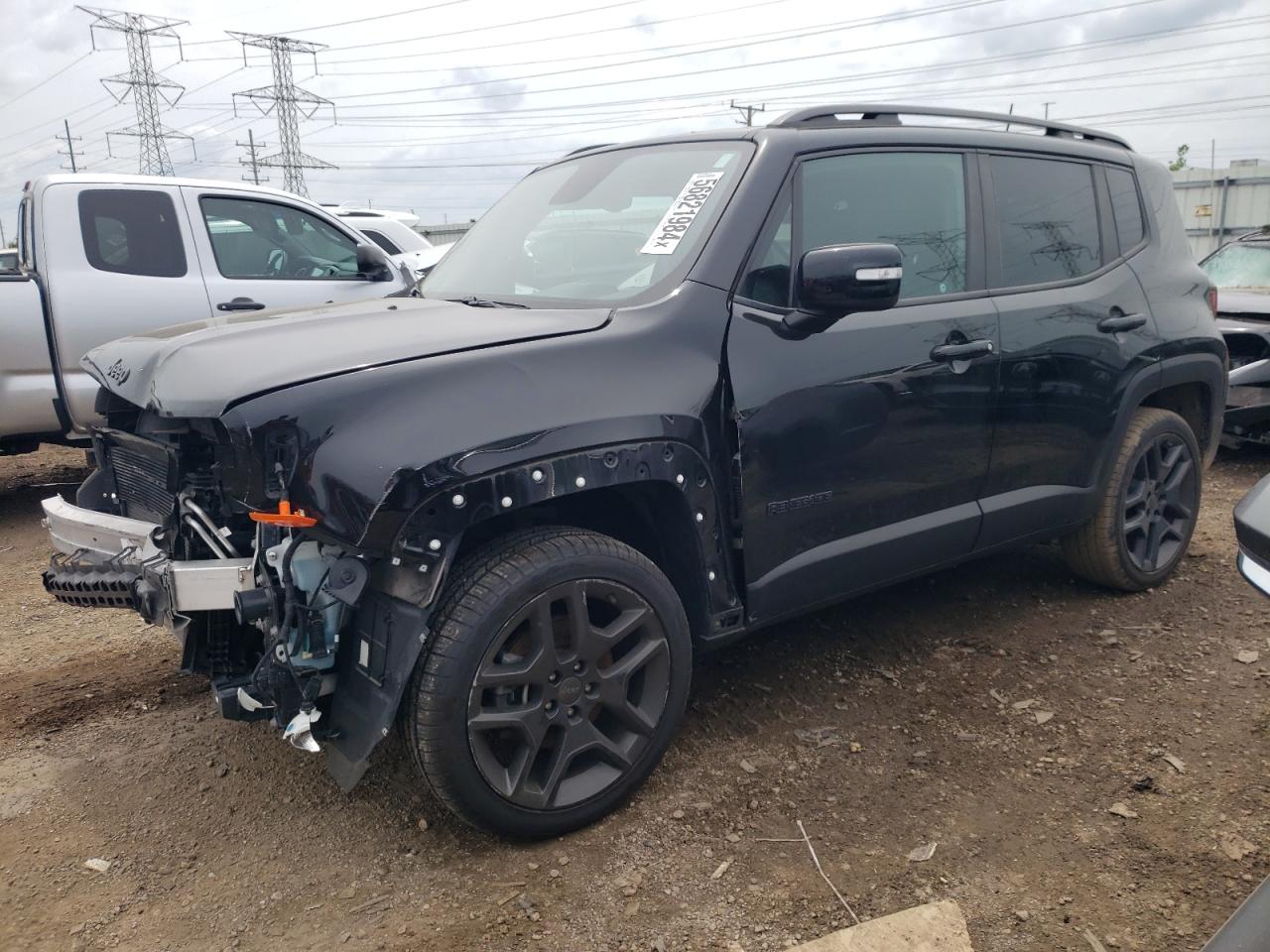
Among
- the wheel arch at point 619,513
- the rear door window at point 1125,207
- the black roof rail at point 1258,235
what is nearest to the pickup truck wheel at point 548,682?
the wheel arch at point 619,513

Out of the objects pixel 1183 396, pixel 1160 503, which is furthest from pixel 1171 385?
pixel 1160 503

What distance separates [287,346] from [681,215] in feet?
4.06

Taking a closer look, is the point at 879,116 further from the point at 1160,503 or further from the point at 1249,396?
the point at 1249,396

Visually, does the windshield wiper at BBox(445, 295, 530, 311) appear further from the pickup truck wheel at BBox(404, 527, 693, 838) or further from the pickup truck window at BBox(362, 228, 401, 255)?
the pickup truck window at BBox(362, 228, 401, 255)

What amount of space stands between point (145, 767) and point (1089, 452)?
11.8ft

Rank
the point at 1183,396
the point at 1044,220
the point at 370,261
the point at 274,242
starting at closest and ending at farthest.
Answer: the point at 1044,220 < the point at 1183,396 < the point at 370,261 < the point at 274,242

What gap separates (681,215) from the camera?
300 cm

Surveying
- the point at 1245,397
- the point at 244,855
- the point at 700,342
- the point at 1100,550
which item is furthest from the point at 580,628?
the point at 1245,397

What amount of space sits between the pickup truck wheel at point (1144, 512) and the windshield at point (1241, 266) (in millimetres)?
4427

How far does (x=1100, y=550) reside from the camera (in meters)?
4.19

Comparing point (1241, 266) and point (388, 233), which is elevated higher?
point (388, 233)

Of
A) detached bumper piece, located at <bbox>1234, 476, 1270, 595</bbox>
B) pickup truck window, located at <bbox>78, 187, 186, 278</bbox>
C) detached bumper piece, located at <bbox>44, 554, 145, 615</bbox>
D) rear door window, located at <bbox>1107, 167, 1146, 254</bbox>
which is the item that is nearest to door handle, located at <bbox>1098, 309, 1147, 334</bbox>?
rear door window, located at <bbox>1107, 167, 1146, 254</bbox>

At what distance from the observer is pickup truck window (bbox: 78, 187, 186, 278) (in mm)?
5750

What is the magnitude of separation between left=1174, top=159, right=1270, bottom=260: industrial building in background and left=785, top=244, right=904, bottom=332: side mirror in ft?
57.4
